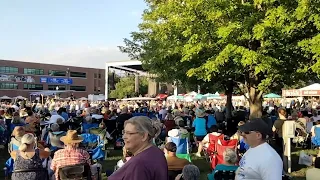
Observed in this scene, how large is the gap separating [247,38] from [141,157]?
33.1 feet

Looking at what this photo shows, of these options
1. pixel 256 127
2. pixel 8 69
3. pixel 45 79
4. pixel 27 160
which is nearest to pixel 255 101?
pixel 27 160

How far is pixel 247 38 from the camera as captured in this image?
12195 millimetres

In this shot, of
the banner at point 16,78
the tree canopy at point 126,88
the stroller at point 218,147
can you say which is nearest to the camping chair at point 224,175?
the stroller at point 218,147

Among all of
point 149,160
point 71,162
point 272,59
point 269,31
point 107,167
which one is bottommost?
point 107,167

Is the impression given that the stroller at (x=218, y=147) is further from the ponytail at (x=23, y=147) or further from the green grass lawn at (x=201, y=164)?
the ponytail at (x=23, y=147)

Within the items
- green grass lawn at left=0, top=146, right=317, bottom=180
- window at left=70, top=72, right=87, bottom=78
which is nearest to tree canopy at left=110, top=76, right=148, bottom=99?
window at left=70, top=72, right=87, bottom=78

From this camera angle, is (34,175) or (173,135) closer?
(34,175)

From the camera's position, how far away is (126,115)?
14.7 m

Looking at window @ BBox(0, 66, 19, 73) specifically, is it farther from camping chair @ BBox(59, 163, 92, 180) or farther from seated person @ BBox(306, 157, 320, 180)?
seated person @ BBox(306, 157, 320, 180)

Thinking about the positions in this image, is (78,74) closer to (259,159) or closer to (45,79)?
(45,79)

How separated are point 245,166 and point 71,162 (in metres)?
2.98

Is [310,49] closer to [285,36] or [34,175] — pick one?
[285,36]

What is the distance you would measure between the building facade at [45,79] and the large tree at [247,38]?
67.2m

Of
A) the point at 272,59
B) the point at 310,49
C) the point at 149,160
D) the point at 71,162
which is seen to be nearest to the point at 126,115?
the point at 272,59
